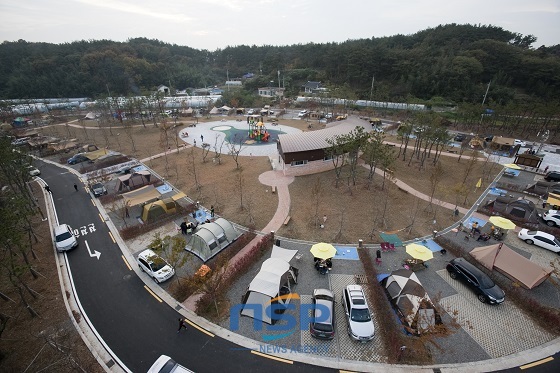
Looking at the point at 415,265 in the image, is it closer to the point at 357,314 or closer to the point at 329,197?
the point at 357,314

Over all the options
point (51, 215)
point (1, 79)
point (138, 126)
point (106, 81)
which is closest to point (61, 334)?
point (51, 215)

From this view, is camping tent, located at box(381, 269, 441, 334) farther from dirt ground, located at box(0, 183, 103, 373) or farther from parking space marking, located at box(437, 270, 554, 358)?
dirt ground, located at box(0, 183, 103, 373)

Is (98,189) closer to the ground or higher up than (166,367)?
closer to the ground

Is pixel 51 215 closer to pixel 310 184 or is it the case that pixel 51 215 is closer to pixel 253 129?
pixel 310 184

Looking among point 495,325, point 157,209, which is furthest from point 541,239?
point 157,209

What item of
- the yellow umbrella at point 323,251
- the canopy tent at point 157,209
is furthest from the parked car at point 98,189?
the yellow umbrella at point 323,251

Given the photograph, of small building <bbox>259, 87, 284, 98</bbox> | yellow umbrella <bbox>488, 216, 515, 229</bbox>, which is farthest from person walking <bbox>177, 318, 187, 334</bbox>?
small building <bbox>259, 87, 284, 98</bbox>

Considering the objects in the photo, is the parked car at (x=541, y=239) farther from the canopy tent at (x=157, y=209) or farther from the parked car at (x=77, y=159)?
the parked car at (x=77, y=159)
